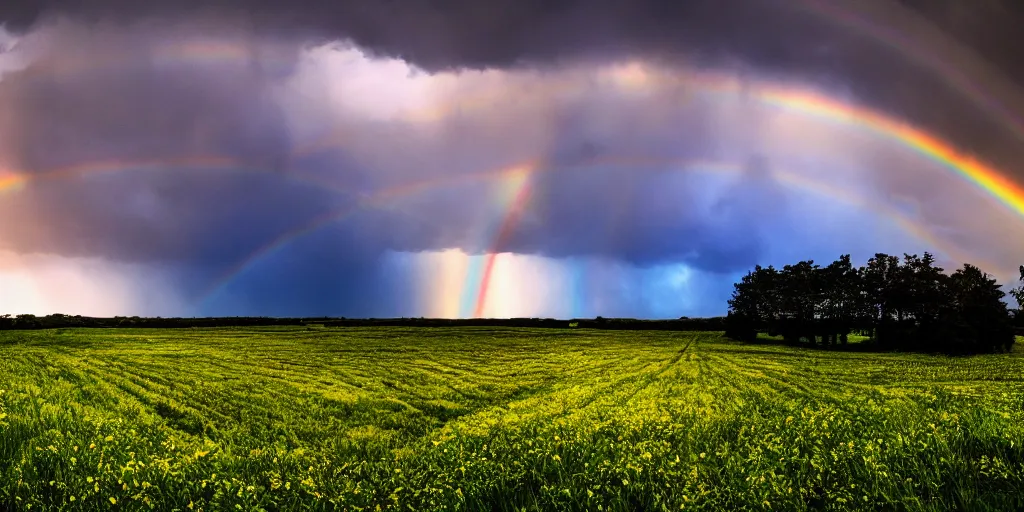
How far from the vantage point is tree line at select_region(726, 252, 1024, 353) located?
280 feet

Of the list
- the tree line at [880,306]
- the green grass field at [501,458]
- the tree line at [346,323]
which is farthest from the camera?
the tree line at [346,323]

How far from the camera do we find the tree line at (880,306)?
8531cm

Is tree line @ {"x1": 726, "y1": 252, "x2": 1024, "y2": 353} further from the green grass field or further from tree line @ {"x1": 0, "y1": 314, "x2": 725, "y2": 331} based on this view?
the green grass field

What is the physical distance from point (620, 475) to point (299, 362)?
49994 mm

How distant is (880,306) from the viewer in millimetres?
99438

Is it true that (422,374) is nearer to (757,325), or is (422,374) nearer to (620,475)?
(620,475)

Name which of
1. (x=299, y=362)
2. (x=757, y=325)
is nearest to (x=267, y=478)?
(x=299, y=362)

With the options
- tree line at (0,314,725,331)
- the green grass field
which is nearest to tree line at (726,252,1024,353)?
tree line at (0,314,725,331)

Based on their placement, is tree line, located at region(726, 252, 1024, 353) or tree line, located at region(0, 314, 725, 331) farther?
tree line, located at region(0, 314, 725, 331)

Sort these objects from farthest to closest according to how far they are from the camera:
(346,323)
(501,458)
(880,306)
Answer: (346,323) → (880,306) → (501,458)

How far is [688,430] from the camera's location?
529 inches

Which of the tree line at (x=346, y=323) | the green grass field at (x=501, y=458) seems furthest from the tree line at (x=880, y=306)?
the green grass field at (x=501, y=458)

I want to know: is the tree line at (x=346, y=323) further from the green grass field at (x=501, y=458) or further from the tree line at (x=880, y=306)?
the green grass field at (x=501, y=458)

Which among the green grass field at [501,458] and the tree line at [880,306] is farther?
the tree line at [880,306]
